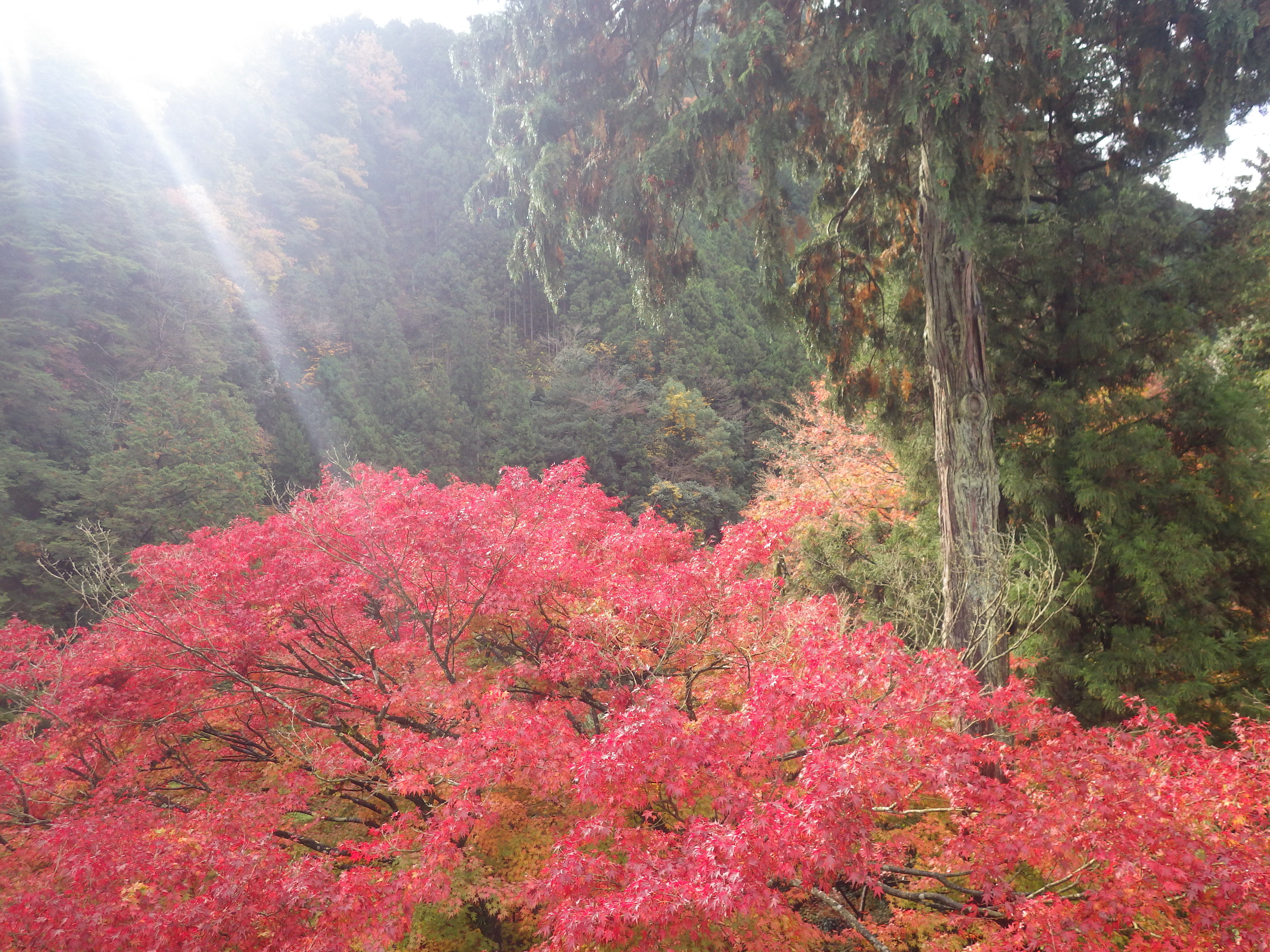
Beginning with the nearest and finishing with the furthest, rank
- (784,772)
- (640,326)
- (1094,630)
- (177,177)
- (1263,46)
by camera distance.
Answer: (784,772) → (1263,46) → (1094,630) → (177,177) → (640,326)

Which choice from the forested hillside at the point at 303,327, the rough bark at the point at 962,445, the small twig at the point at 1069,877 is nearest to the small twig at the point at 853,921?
the small twig at the point at 1069,877

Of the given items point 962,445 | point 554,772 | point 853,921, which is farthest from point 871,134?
point 853,921

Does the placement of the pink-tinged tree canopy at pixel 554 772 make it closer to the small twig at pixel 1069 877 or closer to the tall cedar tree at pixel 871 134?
the small twig at pixel 1069 877

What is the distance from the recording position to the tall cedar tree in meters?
4.35

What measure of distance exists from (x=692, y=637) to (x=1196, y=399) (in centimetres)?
520

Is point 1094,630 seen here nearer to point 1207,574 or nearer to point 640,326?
point 1207,574

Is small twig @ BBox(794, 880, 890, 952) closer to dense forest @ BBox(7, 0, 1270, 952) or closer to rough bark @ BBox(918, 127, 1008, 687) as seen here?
dense forest @ BBox(7, 0, 1270, 952)

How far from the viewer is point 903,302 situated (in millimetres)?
6238

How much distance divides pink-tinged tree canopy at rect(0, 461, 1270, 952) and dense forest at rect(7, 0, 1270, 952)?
3cm

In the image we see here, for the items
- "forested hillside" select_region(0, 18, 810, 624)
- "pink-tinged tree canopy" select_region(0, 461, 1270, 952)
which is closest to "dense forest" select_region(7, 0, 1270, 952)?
"pink-tinged tree canopy" select_region(0, 461, 1270, 952)

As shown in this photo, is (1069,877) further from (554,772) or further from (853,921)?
(554,772)

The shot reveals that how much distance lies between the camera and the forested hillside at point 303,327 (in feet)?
34.8

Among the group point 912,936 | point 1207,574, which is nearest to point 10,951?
point 912,936

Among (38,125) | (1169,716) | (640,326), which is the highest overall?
(640,326)
